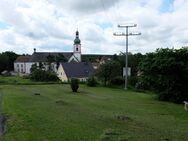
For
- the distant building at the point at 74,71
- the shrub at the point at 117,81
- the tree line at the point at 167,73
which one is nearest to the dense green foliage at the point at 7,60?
the distant building at the point at 74,71

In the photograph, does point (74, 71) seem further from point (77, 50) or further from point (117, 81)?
point (77, 50)

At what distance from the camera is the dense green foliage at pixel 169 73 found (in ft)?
132

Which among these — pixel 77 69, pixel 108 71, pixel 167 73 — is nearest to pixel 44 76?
pixel 77 69

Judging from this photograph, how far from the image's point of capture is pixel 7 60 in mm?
139125

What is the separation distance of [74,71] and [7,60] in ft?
181

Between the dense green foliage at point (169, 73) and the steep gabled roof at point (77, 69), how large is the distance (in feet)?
163

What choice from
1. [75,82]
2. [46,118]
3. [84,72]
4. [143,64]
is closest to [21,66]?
[84,72]

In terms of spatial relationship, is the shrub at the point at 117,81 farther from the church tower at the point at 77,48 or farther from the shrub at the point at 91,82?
the church tower at the point at 77,48

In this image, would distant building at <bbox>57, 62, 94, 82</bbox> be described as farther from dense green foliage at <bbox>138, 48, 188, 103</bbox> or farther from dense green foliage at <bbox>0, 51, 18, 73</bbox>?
dense green foliage at <bbox>138, 48, 188, 103</bbox>

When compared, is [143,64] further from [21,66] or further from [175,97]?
[21,66]

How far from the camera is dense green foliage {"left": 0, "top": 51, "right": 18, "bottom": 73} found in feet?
429

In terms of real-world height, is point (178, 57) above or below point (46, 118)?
above

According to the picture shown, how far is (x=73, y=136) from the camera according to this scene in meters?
13.5

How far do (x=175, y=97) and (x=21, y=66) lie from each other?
360 feet
